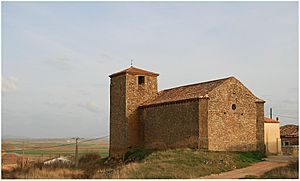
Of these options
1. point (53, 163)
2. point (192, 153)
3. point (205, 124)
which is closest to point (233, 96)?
point (205, 124)

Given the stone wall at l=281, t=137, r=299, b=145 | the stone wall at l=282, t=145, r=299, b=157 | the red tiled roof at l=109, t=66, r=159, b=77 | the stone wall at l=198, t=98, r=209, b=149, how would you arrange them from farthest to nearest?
the stone wall at l=281, t=137, r=299, b=145 < the stone wall at l=282, t=145, r=299, b=157 < the red tiled roof at l=109, t=66, r=159, b=77 < the stone wall at l=198, t=98, r=209, b=149

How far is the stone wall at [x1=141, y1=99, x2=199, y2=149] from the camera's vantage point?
2553cm

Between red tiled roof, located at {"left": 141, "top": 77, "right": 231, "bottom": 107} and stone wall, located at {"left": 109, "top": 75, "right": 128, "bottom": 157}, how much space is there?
73.6 inches

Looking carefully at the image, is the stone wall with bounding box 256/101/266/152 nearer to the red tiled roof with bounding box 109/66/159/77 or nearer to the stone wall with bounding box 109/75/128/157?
the red tiled roof with bounding box 109/66/159/77

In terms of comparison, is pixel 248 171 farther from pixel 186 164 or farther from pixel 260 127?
pixel 260 127

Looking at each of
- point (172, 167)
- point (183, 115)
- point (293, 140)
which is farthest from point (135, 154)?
point (293, 140)

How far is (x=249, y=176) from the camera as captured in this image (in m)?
18.4

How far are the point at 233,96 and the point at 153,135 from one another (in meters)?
6.62

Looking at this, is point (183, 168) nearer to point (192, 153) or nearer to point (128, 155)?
point (192, 153)

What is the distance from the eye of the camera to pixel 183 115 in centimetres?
2639

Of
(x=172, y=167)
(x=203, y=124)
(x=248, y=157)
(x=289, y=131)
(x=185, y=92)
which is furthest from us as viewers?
(x=289, y=131)

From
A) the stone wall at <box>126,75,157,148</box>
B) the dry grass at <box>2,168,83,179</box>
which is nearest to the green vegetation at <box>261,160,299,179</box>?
the dry grass at <box>2,168,83,179</box>

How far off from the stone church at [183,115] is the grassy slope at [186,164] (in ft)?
4.41

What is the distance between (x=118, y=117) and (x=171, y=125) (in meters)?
5.72
